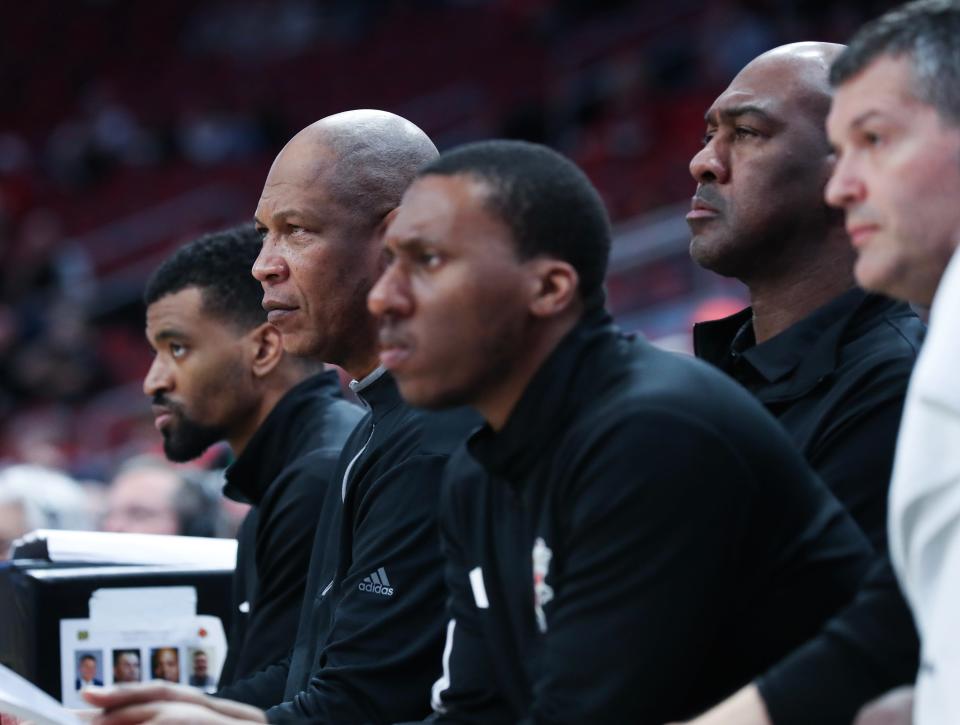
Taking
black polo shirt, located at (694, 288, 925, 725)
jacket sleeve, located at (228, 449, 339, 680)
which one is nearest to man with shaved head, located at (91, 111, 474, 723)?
jacket sleeve, located at (228, 449, 339, 680)

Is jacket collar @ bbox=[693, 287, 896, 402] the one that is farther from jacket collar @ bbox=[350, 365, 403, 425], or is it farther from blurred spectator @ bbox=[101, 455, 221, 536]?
blurred spectator @ bbox=[101, 455, 221, 536]

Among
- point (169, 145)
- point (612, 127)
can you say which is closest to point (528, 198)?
point (612, 127)

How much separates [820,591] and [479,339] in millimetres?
580

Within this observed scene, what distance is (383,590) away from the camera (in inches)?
107

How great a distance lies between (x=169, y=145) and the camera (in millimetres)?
13797

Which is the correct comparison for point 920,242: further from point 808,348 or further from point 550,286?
point 808,348

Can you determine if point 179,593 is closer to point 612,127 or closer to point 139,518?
point 139,518

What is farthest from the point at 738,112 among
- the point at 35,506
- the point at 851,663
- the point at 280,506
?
the point at 35,506

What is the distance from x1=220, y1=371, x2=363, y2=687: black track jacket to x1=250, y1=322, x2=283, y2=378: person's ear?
95mm

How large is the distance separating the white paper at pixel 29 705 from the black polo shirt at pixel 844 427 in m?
1.09

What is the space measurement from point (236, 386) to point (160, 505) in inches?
71.3

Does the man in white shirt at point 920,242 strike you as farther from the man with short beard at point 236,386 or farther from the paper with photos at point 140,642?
the paper with photos at point 140,642

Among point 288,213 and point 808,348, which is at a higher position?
point 288,213

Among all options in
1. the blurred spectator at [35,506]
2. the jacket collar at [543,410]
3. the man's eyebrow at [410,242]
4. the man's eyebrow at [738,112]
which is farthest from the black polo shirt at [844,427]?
the blurred spectator at [35,506]
